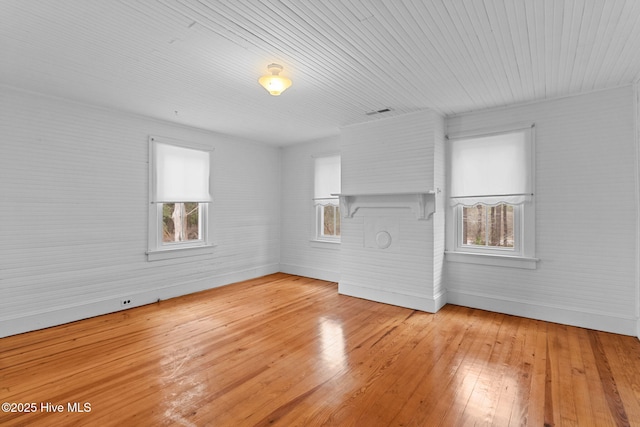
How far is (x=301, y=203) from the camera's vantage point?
6.43 metres

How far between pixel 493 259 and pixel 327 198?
298cm

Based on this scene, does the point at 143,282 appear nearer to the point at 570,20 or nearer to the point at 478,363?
the point at 478,363

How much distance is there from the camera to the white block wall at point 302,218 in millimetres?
6016

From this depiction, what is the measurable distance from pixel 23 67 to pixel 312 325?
13.1ft

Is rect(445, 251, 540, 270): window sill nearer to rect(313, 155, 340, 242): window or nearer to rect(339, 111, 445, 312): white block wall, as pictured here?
rect(339, 111, 445, 312): white block wall

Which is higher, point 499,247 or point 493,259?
point 499,247

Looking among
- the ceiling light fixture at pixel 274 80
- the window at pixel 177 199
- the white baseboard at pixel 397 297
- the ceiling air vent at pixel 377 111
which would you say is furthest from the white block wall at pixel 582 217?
the window at pixel 177 199

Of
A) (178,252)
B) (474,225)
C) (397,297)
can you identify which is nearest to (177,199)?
(178,252)

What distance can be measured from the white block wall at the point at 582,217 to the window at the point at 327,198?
2760 mm

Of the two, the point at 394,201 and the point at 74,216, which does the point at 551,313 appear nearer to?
the point at 394,201

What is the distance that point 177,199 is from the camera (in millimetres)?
5004

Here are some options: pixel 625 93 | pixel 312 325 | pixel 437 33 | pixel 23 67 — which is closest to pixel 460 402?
pixel 312 325

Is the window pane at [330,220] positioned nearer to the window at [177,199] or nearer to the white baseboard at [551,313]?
the window at [177,199]

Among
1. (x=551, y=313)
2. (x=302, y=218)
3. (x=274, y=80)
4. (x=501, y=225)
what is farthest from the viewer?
(x=302, y=218)
